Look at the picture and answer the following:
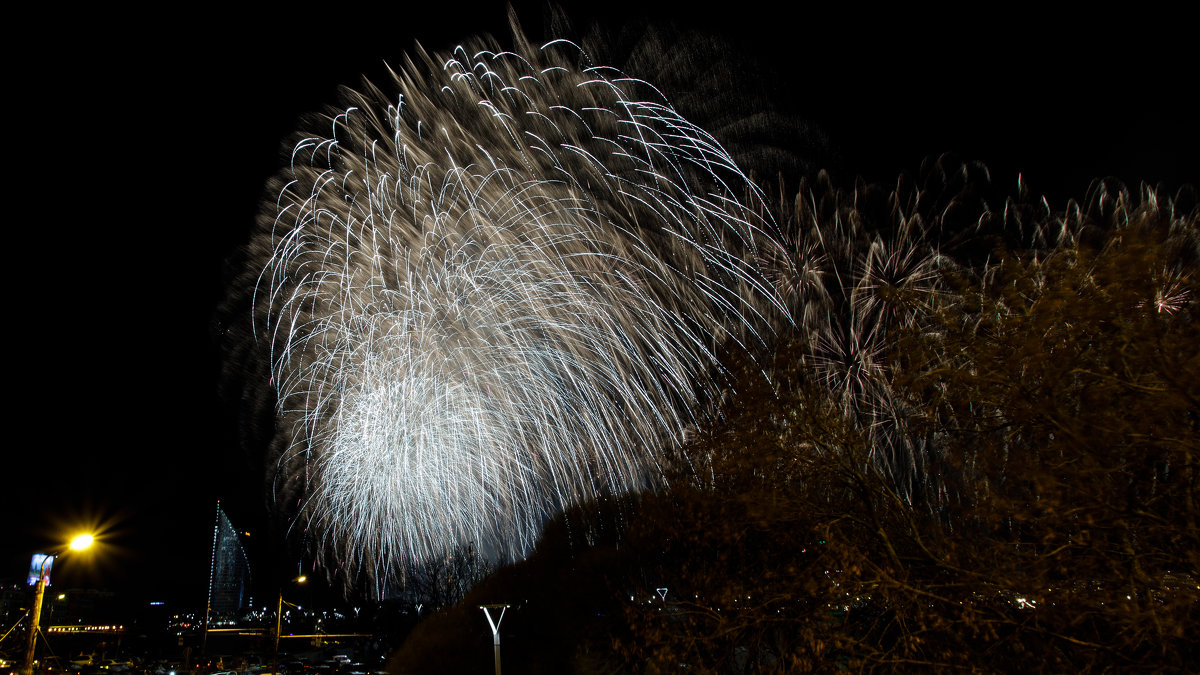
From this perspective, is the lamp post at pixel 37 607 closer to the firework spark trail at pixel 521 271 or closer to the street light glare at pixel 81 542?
the street light glare at pixel 81 542

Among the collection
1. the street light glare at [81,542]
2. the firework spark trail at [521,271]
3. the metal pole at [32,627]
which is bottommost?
the metal pole at [32,627]

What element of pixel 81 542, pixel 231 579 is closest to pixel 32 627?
pixel 81 542

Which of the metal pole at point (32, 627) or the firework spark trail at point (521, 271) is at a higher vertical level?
the firework spark trail at point (521, 271)

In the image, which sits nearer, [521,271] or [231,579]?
[521,271]

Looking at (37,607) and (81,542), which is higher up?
(81,542)

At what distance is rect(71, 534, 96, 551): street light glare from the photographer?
51.9ft

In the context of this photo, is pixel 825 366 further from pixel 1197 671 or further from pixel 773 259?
pixel 1197 671

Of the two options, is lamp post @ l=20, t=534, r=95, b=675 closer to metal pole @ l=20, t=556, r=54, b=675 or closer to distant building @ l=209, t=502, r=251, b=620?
metal pole @ l=20, t=556, r=54, b=675

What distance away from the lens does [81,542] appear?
15.9 m

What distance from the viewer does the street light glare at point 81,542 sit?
15.8 metres

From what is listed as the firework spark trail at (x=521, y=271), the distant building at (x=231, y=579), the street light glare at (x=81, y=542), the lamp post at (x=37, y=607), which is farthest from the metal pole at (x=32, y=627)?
the distant building at (x=231, y=579)

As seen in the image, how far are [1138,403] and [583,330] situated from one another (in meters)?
18.2

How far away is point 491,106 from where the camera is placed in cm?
2370

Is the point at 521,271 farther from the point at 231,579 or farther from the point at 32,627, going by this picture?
the point at 231,579
